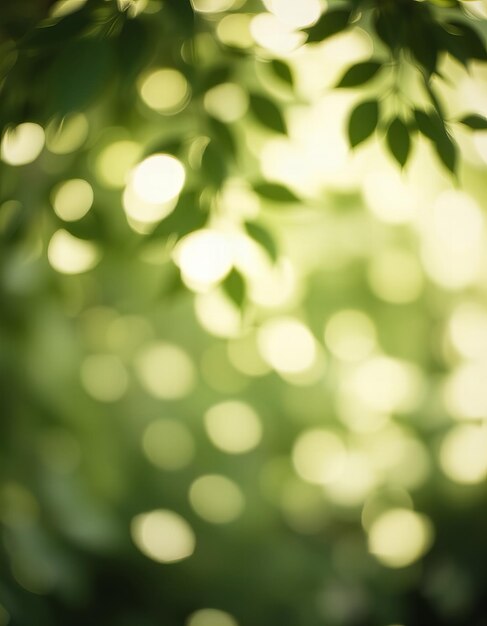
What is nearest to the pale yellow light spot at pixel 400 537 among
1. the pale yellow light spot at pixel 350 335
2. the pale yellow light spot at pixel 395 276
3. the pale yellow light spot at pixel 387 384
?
the pale yellow light spot at pixel 387 384

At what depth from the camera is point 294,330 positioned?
50.3 inches

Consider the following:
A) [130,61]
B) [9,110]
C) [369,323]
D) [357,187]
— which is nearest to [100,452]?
[369,323]

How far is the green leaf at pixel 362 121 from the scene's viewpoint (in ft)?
1.91

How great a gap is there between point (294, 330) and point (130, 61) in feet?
2.67

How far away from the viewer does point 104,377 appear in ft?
4.39

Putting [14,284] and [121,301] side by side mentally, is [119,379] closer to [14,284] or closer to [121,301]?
[121,301]

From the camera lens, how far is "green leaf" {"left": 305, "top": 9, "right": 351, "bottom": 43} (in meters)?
0.57

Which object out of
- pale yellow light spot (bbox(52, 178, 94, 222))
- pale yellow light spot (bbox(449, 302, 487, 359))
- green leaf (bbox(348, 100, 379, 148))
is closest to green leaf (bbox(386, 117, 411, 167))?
green leaf (bbox(348, 100, 379, 148))

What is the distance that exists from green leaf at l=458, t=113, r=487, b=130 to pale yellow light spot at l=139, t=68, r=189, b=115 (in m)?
0.61

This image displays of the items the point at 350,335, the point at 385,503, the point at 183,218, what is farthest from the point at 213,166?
the point at 385,503

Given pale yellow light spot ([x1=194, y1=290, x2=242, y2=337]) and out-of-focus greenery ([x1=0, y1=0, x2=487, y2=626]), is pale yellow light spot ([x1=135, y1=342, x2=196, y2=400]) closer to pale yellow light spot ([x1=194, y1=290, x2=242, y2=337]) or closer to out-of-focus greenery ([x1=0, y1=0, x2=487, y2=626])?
out-of-focus greenery ([x1=0, y1=0, x2=487, y2=626])

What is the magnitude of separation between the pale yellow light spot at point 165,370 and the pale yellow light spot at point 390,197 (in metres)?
0.49

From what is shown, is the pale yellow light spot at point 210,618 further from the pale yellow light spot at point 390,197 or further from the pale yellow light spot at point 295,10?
the pale yellow light spot at point 295,10

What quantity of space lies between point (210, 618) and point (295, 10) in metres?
1.12
